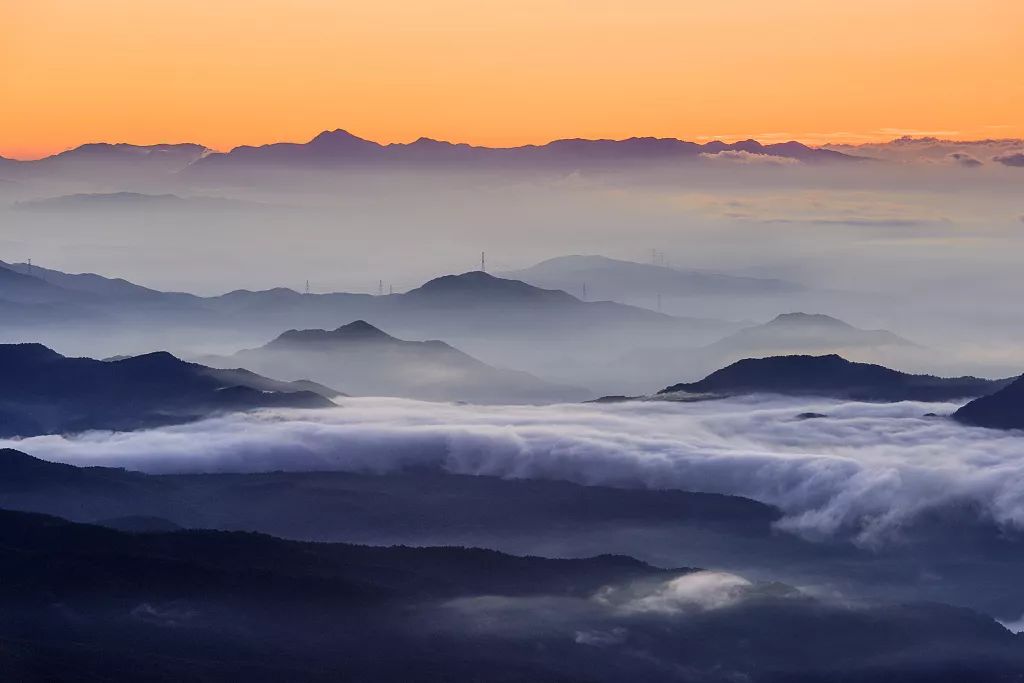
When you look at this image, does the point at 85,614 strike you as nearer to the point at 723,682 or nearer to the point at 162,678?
the point at 162,678

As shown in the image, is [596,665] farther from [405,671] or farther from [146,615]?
[146,615]

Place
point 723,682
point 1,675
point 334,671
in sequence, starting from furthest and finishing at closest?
point 723,682 < point 334,671 < point 1,675

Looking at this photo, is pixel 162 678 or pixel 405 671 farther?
pixel 405 671

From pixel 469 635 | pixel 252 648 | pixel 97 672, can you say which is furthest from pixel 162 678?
pixel 469 635

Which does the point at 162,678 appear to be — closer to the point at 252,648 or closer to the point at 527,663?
the point at 252,648

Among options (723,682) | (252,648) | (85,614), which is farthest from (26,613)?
(723,682)

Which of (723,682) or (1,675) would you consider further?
(723,682)

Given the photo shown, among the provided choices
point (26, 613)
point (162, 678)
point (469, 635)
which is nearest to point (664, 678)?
point (469, 635)

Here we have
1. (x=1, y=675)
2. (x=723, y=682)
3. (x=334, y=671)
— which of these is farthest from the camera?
(x=723, y=682)
